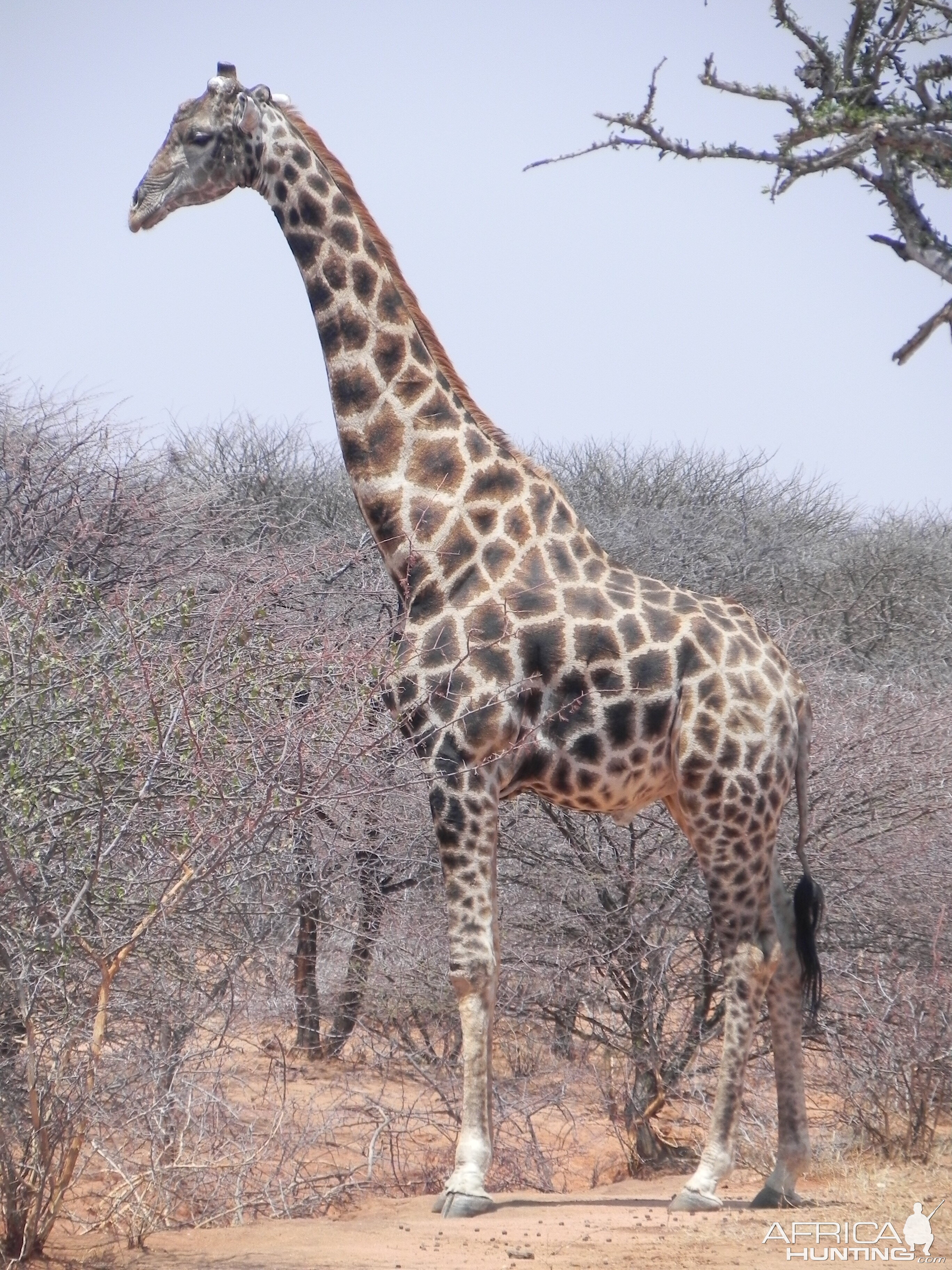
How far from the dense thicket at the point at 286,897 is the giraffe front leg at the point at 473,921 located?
0.35 m

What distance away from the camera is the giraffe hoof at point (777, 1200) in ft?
20.6

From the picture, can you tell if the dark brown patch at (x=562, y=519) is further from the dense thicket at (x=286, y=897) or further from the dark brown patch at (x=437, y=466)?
the dense thicket at (x=286, y=897)

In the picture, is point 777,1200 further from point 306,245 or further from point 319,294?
point 306,245

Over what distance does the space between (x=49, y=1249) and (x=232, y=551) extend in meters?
6.07

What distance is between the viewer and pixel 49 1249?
219 inches

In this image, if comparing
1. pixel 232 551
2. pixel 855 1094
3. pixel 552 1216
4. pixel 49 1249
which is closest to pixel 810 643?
pixel 232 551

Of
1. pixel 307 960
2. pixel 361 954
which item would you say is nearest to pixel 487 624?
pixel 307 960

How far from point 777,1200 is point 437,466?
3177 mm

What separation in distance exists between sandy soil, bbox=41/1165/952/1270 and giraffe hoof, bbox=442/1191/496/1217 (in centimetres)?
5

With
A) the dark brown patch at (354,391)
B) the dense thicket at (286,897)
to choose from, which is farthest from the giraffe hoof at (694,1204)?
the dark brown patch at (354,391)

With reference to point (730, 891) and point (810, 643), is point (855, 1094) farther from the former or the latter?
point (810, 643)

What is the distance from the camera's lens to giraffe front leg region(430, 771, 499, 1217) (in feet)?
19.9

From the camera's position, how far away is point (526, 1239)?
553 centimetres

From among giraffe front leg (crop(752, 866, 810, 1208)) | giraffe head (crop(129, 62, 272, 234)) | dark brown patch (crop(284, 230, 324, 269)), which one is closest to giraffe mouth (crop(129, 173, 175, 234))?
giraffe head (crop(129, 62, 272, 234))
